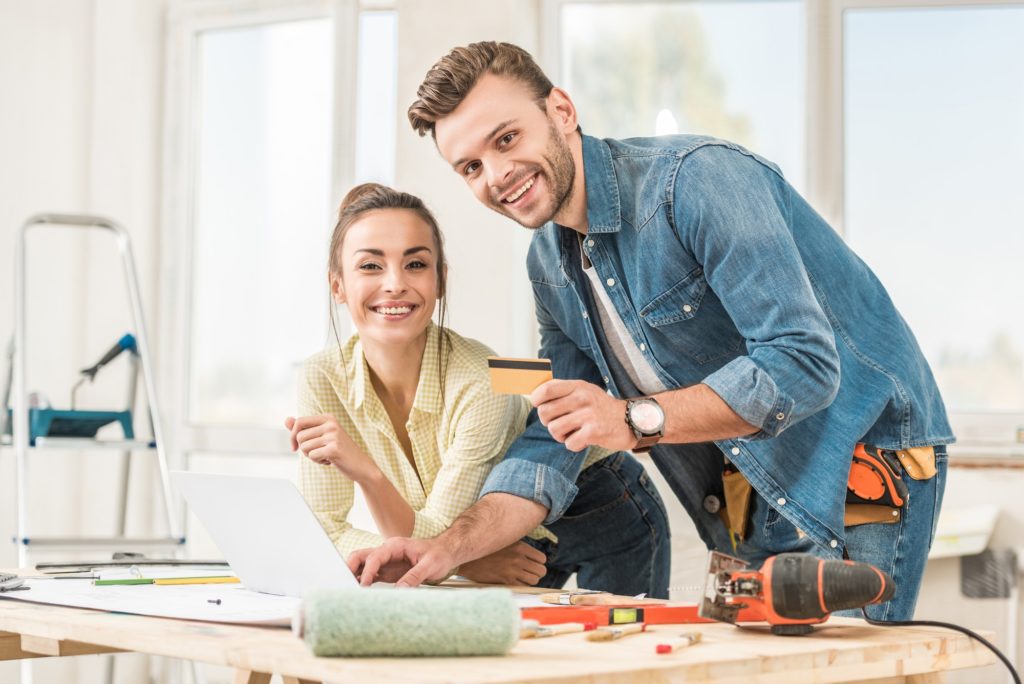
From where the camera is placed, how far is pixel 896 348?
1468 mm

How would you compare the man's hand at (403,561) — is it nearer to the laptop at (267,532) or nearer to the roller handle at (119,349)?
the laptop at (267,532)

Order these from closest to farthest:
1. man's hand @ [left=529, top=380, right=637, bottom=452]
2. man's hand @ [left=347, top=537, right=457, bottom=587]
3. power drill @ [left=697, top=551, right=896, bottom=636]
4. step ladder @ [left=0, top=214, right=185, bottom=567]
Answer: power drill @ [left=697, top=551, right=896, bottom=636]
man's hand @ [left=529, top=380, right=637, bottom=452]
man's hand @ [left=347, top=537, right=457, bottom=587]
step ladder @ [left=0, top=214, right=185, bottom=567]

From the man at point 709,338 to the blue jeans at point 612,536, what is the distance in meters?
0.22

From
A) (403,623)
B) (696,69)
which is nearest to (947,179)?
(696,69)

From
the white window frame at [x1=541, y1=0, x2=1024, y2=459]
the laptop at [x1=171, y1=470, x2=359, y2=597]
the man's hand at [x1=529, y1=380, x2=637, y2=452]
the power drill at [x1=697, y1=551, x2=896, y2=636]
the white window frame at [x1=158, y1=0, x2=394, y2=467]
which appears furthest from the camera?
the white window frame at [x1=158, y1=0, x2=394, y2=467]

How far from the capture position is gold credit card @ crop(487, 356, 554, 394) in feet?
3.81

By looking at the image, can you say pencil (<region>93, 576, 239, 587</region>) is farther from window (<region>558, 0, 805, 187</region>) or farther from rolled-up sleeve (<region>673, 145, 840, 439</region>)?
window (<region>558, 0, 805, 187</region>)

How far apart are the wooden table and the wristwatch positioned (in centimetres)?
25

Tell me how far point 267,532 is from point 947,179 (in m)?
2.52

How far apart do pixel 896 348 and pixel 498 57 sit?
2.20 ft

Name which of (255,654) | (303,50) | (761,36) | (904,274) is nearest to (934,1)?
(761,36)

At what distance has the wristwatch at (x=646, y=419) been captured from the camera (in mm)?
1258

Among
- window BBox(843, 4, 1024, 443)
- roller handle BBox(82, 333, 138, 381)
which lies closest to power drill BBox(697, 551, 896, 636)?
window BBox(843, 4, 1024, 443)

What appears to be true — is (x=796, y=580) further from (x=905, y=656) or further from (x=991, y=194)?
(x=991, y=194)
